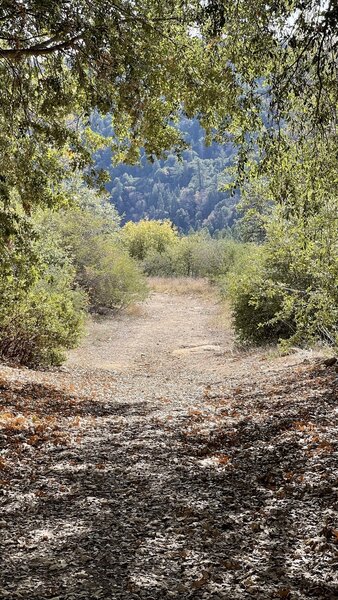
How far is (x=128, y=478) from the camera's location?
4.57 metres

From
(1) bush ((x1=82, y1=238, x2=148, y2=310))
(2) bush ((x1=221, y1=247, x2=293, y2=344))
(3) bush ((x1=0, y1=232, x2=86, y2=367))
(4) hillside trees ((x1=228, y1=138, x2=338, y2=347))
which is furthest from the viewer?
(1) bush ((x1=82, y1=238, x2=148, y2=310))

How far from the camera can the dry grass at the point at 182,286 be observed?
114 ft

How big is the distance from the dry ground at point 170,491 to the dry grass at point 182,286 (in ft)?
82.7

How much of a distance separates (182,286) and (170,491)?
32.6 m

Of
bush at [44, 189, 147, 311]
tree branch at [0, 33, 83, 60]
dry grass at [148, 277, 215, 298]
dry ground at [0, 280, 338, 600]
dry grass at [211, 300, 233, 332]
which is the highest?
tree branch at [0, 33, 83, 60]

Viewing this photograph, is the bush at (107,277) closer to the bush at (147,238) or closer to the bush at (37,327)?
the bush at (37,327)

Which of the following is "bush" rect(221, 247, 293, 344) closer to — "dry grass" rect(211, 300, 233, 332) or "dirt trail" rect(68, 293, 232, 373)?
"dirt trail" rect(68, 293, 232, 373)

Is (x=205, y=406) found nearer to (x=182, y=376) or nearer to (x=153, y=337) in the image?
(x=182, y=376)

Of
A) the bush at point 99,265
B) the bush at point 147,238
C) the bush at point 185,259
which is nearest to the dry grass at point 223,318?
the bush at point 99,265

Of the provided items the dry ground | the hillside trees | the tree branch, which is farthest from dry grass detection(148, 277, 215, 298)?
the tree branch

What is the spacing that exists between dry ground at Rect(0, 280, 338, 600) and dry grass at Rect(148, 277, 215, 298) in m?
25.2

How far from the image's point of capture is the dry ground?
2959 millimetres

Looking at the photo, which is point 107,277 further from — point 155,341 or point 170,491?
point 170,491

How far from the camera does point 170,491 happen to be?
168 inches
